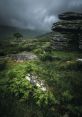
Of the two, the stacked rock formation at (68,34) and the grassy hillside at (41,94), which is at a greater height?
the stacked rock formation at (68,34)

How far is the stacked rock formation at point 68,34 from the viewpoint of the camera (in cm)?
5144

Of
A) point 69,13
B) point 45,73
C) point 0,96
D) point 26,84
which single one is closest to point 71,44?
point 69,13

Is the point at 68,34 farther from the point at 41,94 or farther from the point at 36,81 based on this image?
the point at 41,94

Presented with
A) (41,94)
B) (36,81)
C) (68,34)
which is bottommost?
(41,94)

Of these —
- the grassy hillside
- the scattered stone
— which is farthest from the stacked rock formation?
the scattered stone

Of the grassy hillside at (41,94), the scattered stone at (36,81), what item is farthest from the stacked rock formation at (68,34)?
the scattered stone at (36,81)

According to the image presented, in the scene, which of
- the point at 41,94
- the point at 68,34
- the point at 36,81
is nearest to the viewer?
the point at 41,94

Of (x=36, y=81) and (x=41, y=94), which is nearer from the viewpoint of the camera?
(x=41, y=94)

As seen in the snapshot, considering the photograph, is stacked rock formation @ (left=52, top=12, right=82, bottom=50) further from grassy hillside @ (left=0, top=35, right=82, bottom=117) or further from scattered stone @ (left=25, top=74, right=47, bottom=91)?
scattered stone @ (left=25, top=74, right=47, bottom=91)

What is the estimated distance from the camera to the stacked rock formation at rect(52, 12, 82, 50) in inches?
2025

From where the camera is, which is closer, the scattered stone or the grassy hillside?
the grassy hillside

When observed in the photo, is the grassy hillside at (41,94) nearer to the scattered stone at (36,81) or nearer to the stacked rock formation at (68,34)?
the scattered stone at (36,81)

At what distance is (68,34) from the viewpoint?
53.4 meters

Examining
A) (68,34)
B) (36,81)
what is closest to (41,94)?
(36,81)
